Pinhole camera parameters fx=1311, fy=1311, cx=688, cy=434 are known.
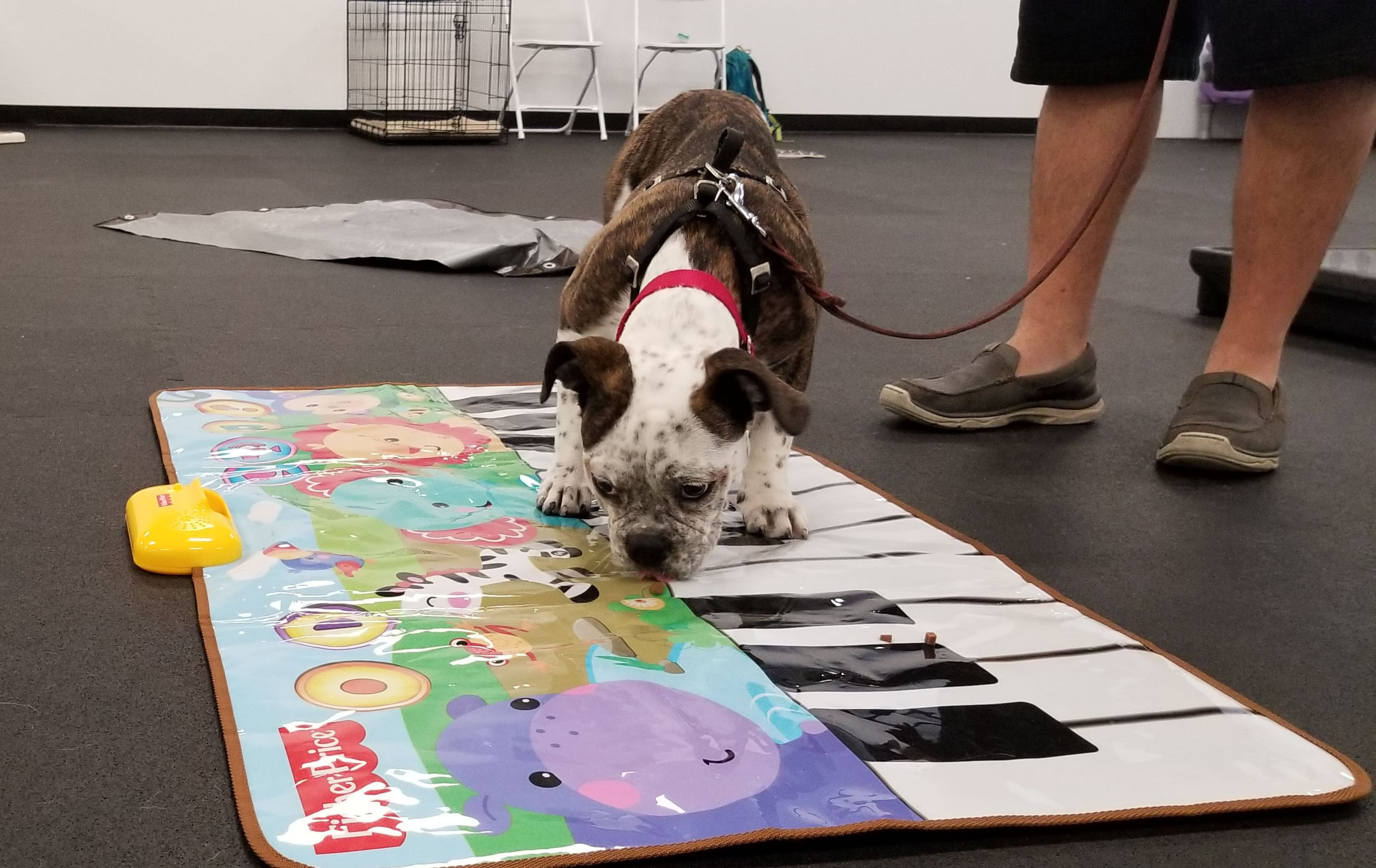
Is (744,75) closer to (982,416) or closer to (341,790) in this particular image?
(982,416)

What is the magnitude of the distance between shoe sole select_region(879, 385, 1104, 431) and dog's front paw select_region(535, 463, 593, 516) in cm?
98

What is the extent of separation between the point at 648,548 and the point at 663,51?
9107 millimetres

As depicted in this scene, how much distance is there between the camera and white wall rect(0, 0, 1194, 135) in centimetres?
903

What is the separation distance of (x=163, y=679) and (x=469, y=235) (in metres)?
3.59

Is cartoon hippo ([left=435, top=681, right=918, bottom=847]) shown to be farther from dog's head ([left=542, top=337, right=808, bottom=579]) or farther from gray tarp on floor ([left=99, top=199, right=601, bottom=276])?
gray tarp on floor ([left=99, top=199, right=601, bottom=276])

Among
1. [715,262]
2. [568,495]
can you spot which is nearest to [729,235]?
[715,262]

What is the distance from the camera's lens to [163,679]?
5.49 ft

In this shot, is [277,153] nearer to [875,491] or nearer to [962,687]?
[875,491]

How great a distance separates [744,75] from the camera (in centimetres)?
1031

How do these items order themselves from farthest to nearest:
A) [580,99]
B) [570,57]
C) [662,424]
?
1. [580,99]
2. [570,57]
3. [662,424]

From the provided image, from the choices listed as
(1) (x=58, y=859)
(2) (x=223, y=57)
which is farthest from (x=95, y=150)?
(1) (x=58, y=859)

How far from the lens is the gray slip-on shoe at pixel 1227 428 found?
282cm

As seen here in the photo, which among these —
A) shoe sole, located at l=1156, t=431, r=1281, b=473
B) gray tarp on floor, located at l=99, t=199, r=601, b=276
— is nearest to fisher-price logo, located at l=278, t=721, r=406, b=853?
shoe sole, located at l=1156, t=431, r=1281, b=473

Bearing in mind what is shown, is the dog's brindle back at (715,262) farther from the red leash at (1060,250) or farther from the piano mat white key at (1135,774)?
the piano mat white key at (1135,774)
